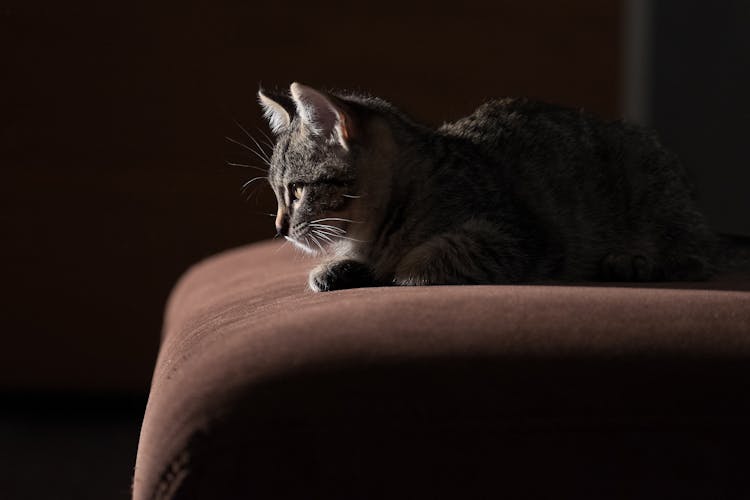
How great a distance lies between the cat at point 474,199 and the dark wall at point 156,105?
1.27 metres

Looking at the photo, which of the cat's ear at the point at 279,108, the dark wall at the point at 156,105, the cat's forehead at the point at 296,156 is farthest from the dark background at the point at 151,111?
the cat's forehead at the point at 296,156

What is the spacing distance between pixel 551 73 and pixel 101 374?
1.61 meters

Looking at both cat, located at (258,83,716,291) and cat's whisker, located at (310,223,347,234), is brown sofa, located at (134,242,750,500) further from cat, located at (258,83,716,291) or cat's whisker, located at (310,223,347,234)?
cat's whisker, located at (310,223,347,234)

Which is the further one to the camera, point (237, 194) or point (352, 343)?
point (237, 194)

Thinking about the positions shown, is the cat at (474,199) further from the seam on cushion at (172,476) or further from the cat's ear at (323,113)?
the seam on cushion at (172,476)

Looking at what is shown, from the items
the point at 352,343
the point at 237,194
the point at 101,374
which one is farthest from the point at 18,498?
the point at 352,343

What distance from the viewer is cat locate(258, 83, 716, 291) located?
1.37 meters

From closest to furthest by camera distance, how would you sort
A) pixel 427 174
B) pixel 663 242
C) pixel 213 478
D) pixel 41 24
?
pixel 213 478 → pixel 427 174 → pixel 663 242 → pixel 41 24

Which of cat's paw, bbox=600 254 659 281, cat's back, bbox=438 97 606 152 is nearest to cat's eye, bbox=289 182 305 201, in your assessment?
cat's back, bbox=438 97 606 152

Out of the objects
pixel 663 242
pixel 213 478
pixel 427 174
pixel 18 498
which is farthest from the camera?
pixel 18 498

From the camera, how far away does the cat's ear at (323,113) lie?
138cm

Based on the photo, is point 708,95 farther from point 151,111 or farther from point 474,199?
point 151,111

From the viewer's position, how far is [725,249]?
62.3 inches

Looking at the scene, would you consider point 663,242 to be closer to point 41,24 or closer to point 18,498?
point 18,498
